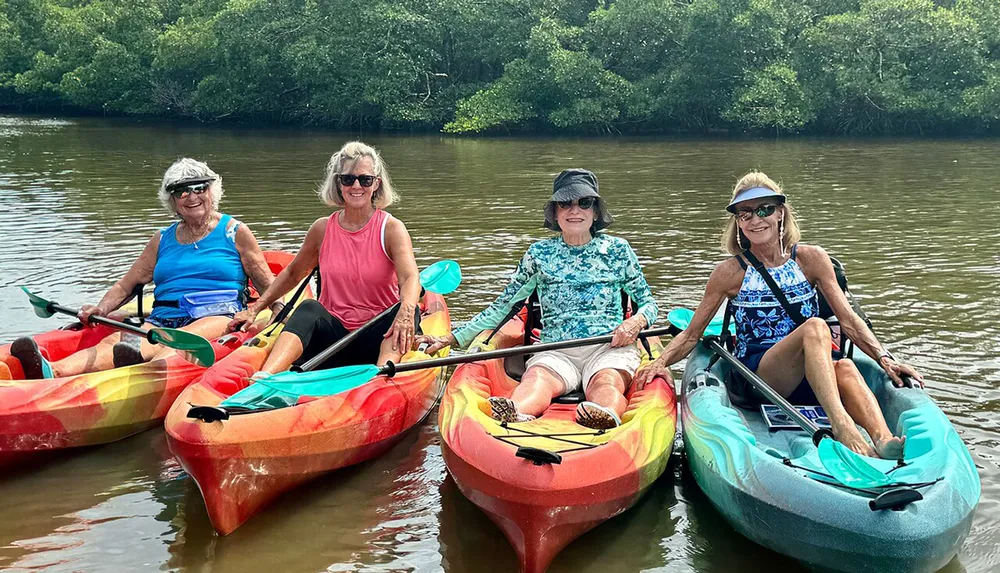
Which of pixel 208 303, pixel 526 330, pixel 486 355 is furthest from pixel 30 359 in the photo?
pixel 526 330

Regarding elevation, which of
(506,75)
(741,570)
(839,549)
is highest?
(506,75)

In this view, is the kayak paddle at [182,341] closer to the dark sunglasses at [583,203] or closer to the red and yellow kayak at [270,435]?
the red and yellow kayak at [270,435]

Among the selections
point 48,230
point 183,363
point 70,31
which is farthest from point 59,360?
point 70,31

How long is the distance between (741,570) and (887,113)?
1055 inches

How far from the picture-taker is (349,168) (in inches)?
208

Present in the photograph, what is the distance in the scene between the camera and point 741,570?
12.7 feet

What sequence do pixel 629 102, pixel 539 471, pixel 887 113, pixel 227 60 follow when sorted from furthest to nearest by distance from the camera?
1. pixel 227 60
2. pixel 629 102
3. pixel 887 113
4. pixel 539 471

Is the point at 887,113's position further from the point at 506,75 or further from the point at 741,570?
the point at 741,570

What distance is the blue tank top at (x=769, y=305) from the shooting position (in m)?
4.59

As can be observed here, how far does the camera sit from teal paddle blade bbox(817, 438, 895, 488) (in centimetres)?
343

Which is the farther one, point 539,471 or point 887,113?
point 887,113

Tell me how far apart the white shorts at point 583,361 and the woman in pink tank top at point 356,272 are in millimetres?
766

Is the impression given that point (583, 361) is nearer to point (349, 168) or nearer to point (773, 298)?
point (773, 298)

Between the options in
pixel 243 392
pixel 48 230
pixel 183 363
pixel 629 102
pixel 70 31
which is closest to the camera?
pixel 243 392
